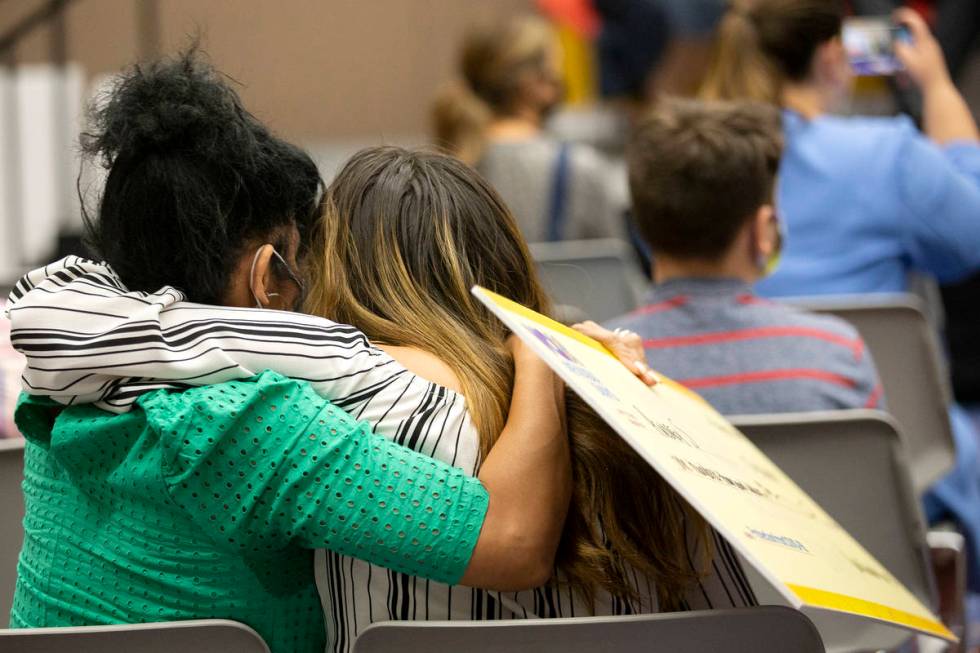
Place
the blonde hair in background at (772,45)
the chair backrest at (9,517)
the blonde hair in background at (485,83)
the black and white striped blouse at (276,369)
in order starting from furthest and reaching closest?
the blonde hair in background at (485,83), the blonde hair in background at (772,45), the chair backrest at (9,517), the black and white striped blouse at (276,369)

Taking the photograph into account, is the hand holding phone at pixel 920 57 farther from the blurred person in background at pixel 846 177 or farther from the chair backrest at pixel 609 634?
the chair backrest at pixel 609 634

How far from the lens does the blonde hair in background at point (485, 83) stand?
174 inches

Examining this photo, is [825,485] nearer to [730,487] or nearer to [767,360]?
[767,360]

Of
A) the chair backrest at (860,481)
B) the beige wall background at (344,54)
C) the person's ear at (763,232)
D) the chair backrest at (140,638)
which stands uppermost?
the person's ear at (763,232)

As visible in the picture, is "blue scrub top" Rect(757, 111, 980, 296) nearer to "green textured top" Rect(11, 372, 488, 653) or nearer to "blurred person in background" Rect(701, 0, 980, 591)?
"blurred person in background" Rect(701, 0, 980, 591)

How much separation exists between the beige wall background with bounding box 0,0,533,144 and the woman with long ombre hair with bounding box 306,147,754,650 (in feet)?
18.7

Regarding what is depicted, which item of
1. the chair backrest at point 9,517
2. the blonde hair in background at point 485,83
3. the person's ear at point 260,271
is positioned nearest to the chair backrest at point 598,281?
the blonde hair in background at point 485,83

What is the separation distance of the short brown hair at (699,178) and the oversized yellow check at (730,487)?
0.84 m

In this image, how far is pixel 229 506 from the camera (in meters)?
1.25

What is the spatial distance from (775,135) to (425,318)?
1.18 m

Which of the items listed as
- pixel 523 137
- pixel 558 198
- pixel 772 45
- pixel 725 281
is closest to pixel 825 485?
pixel 725 281

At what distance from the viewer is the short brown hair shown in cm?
229

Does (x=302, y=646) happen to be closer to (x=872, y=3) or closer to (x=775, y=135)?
(x=775, y=135)

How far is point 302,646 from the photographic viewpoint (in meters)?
1.39
